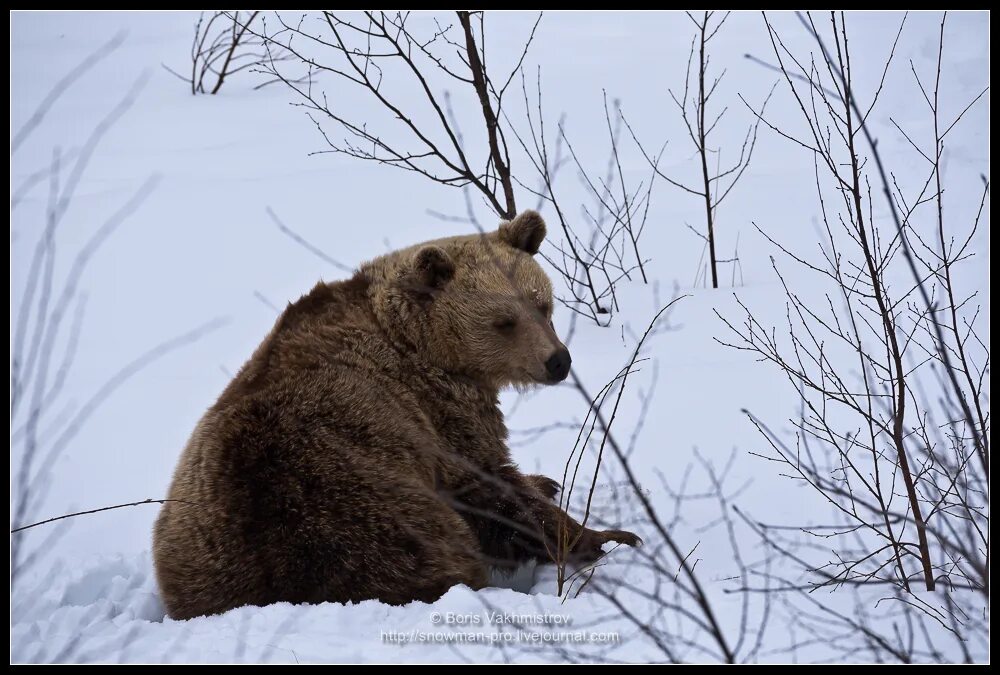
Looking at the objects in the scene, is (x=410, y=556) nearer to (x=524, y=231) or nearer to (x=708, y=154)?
(x=524, y=231)

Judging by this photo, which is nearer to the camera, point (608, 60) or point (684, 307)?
point (684, 307)

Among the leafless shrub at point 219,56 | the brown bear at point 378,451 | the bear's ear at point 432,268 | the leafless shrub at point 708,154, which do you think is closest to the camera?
the brown bear at point 378,451

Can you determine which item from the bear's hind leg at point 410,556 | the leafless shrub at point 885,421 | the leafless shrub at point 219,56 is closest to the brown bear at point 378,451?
the bear's hind leg at point 410,556

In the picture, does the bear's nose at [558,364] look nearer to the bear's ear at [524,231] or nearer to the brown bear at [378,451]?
the brown bear at [378,451]

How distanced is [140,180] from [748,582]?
31.2 ft

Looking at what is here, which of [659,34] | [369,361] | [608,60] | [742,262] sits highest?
[659,34]

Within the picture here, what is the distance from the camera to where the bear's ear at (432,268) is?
14.2 feet

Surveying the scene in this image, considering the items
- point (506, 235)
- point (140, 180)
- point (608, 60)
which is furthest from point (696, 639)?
point (608, 60)

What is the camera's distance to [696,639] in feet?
10.1

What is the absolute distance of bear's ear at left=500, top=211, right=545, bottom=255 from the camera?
4.69 m

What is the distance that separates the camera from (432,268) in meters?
4.41

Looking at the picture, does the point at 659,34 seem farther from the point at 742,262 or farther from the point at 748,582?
the point at 748,582

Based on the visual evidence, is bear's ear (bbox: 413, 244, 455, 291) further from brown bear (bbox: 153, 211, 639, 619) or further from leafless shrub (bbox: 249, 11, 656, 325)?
leafless shrub (bbox: 249, 11, 656, 325)

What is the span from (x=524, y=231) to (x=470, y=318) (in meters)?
0.61
